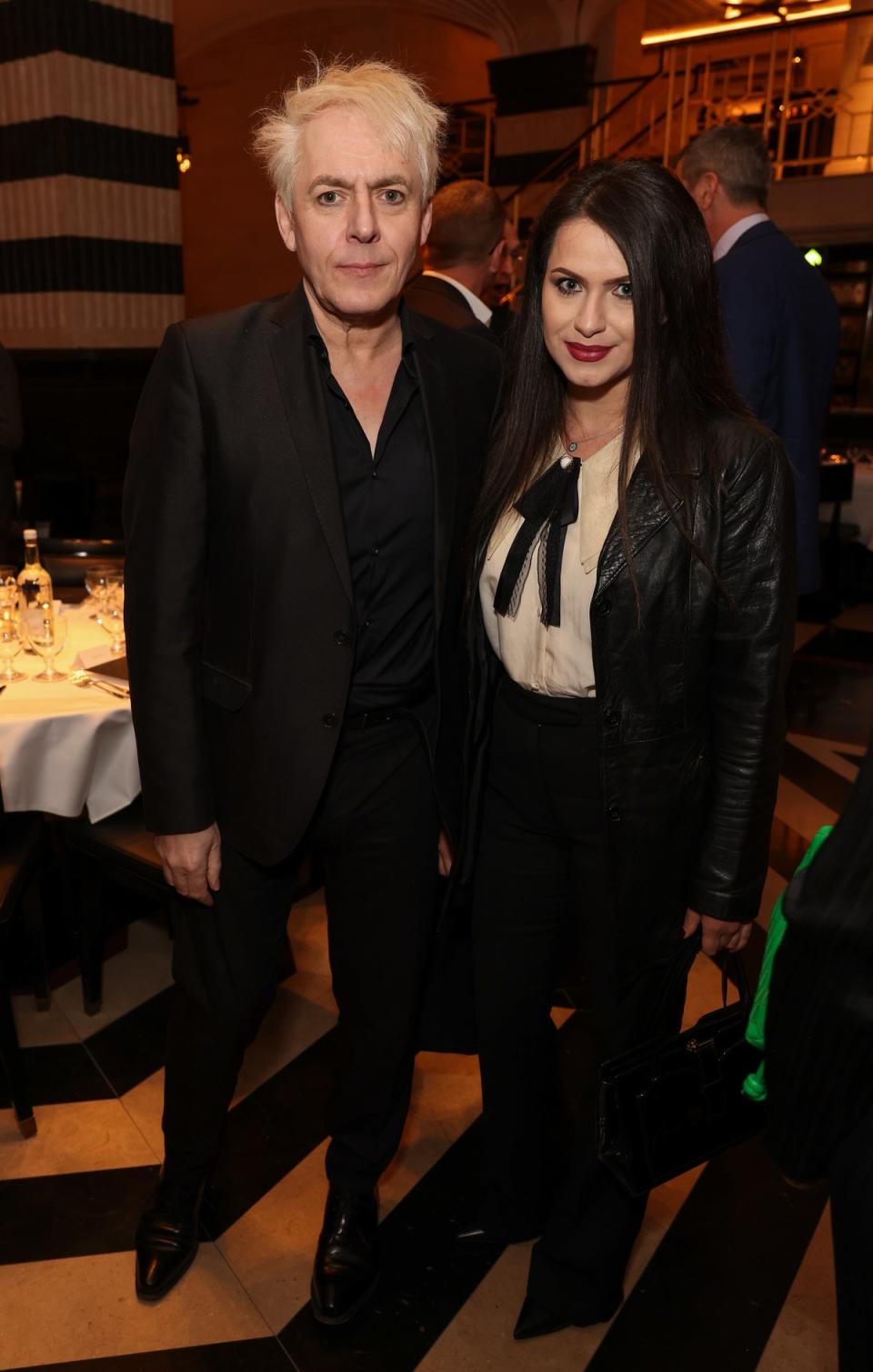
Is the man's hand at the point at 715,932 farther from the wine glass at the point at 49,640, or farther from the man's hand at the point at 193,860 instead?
the wine glass at the point at 49,640

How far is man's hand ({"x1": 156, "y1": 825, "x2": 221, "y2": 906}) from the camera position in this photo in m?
1.68

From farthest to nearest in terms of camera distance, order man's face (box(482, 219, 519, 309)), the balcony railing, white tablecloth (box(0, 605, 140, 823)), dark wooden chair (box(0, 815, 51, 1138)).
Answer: the balcony railing → man's face (box(482, 219, 519, 309)) → white tablecloth (box(0, 605, 140, 823)) → dark wooden chair (box(0, 815, 51, 1138))

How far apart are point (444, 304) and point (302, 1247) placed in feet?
9.10

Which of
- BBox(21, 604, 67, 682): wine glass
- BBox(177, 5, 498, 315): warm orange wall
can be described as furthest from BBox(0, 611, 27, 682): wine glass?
BBox(177, 5, 498, 315): warm orange wall

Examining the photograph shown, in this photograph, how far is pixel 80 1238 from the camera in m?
2.00

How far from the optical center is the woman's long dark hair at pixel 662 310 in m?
1.40

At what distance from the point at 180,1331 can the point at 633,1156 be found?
2.91ft

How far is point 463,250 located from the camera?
373 centimetres

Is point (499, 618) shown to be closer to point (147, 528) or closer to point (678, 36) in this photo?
point (147, 528)

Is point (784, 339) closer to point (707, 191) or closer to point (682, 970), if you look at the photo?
point (707, 191)

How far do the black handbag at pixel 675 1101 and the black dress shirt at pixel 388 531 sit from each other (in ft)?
2.14

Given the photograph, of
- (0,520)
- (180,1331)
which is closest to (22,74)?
(0,520)

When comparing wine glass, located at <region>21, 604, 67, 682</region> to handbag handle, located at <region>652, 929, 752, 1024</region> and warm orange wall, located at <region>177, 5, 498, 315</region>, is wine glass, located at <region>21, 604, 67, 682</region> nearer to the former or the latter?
handbag handle, located at <region>652, 929, 752, 1024</region>

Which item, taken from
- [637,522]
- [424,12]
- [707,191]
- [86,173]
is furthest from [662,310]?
[424,12]
